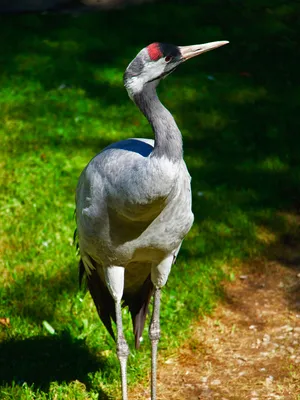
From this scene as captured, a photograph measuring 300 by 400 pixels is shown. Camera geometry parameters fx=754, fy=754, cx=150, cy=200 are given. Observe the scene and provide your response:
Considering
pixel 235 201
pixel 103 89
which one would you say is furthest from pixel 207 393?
pixel 103 89

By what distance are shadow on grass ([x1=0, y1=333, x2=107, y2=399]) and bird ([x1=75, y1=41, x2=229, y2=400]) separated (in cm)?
51

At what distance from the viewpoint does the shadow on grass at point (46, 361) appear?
4.33 metres

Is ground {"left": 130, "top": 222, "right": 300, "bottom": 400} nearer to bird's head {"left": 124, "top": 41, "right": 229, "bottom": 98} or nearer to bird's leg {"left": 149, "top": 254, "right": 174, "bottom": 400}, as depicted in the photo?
bird's leg {"left": 149, "top": 254, "right": 174, "bottom": 400}

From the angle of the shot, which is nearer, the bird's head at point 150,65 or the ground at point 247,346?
the bird's head at point 150,65

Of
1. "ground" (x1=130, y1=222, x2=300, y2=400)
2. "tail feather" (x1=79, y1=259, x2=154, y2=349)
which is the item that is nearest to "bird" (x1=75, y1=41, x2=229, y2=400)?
"tail feather" (x1=79, y1=259, x2=154, y2=349)

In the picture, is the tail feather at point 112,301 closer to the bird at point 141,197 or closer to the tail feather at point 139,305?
the tail feather at point 139,305

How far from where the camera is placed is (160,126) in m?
3.43

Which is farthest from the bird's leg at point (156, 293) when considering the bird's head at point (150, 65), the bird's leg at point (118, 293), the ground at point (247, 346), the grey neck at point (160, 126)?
the bird's head at point (150, 65)

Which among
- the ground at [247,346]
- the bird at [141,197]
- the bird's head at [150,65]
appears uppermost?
the bird's head at [150,65]

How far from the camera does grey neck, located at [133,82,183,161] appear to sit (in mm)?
3381

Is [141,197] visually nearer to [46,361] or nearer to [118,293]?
[118,293]

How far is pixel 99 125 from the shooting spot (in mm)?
7195

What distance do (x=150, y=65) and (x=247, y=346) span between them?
6.90 feet

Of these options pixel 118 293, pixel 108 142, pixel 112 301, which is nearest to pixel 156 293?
pixel 118 293
